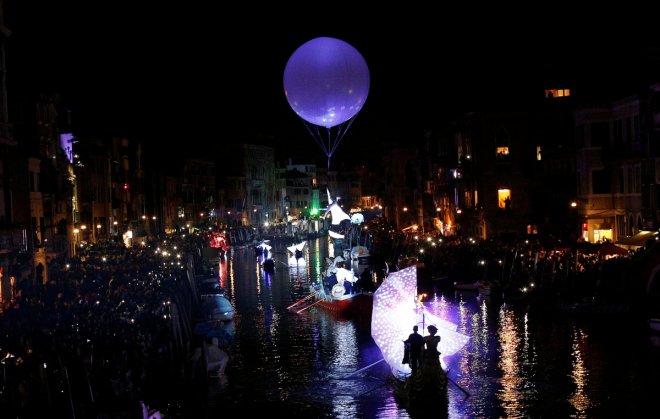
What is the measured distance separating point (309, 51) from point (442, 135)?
43863 mm

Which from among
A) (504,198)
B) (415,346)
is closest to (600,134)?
(504,198)

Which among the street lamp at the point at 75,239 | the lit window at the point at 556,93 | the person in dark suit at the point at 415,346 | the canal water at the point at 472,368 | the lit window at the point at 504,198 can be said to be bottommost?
the canal water at the point at 472,368

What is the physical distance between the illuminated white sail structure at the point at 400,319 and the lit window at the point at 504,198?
1573 inches

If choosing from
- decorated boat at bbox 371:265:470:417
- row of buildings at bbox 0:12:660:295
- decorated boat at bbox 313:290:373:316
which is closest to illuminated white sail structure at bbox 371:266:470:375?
decorated boat at bbox 371:265:470:417

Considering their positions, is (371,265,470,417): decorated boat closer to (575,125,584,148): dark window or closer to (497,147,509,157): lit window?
(575,125,584,148): dark window

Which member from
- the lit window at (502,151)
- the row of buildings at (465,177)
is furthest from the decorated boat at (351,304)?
the lit window at (502,151)

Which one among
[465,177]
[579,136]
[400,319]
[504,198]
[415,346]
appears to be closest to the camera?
[415,346]

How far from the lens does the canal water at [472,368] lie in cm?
2116

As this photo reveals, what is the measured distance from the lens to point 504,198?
61062mm

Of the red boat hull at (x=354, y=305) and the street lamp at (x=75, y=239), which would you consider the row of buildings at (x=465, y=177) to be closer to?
the street lamp at (x=75, y=239)

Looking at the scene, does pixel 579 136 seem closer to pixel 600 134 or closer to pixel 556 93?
pixel 600 134

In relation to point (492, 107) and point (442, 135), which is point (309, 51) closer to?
point (492, 107)

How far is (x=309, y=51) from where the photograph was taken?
33688 millimetres

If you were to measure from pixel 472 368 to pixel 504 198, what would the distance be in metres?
37.2
